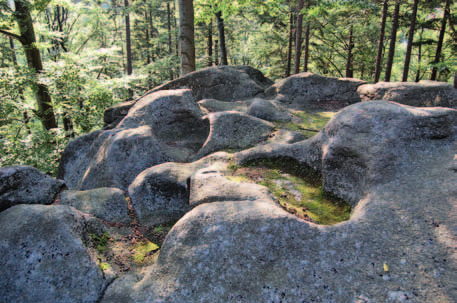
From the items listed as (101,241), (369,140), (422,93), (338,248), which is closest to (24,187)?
(101,241)

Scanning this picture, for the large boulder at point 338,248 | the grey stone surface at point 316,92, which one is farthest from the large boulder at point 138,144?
the grey stone surface at point 316,92

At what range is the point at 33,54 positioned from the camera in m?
14.8

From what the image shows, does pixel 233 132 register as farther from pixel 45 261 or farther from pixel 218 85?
pixel 45 261

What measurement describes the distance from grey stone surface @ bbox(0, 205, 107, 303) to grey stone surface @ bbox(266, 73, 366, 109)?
1045cm

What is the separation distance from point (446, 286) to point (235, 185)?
12.5 ft

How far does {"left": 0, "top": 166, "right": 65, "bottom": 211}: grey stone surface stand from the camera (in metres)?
6.07

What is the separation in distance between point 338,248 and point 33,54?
17553 mm

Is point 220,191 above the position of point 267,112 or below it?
below

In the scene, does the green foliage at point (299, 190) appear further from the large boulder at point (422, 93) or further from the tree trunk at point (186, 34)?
the tree trunk at point (186, 34)

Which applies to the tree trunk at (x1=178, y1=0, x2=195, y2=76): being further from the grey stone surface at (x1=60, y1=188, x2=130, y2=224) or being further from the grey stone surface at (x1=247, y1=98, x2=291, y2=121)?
the grey stone surface at (x1=60, y1=188, x2=130, y2=224)

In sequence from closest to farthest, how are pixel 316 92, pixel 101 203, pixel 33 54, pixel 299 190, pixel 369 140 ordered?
1. pixel 369 140
2. pixel 299 190
3. pixel 101 203
4. pixel 316 92
5. pixel 33 54

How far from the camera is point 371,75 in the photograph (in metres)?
28.8

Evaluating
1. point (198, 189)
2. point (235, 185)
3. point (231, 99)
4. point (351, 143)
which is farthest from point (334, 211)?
point (231, 99)

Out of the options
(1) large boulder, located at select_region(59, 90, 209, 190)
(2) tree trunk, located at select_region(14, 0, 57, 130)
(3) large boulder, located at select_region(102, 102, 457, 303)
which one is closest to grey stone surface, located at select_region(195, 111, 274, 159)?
(1) large boulder, located at select_region(59, 90, 209, 190)
